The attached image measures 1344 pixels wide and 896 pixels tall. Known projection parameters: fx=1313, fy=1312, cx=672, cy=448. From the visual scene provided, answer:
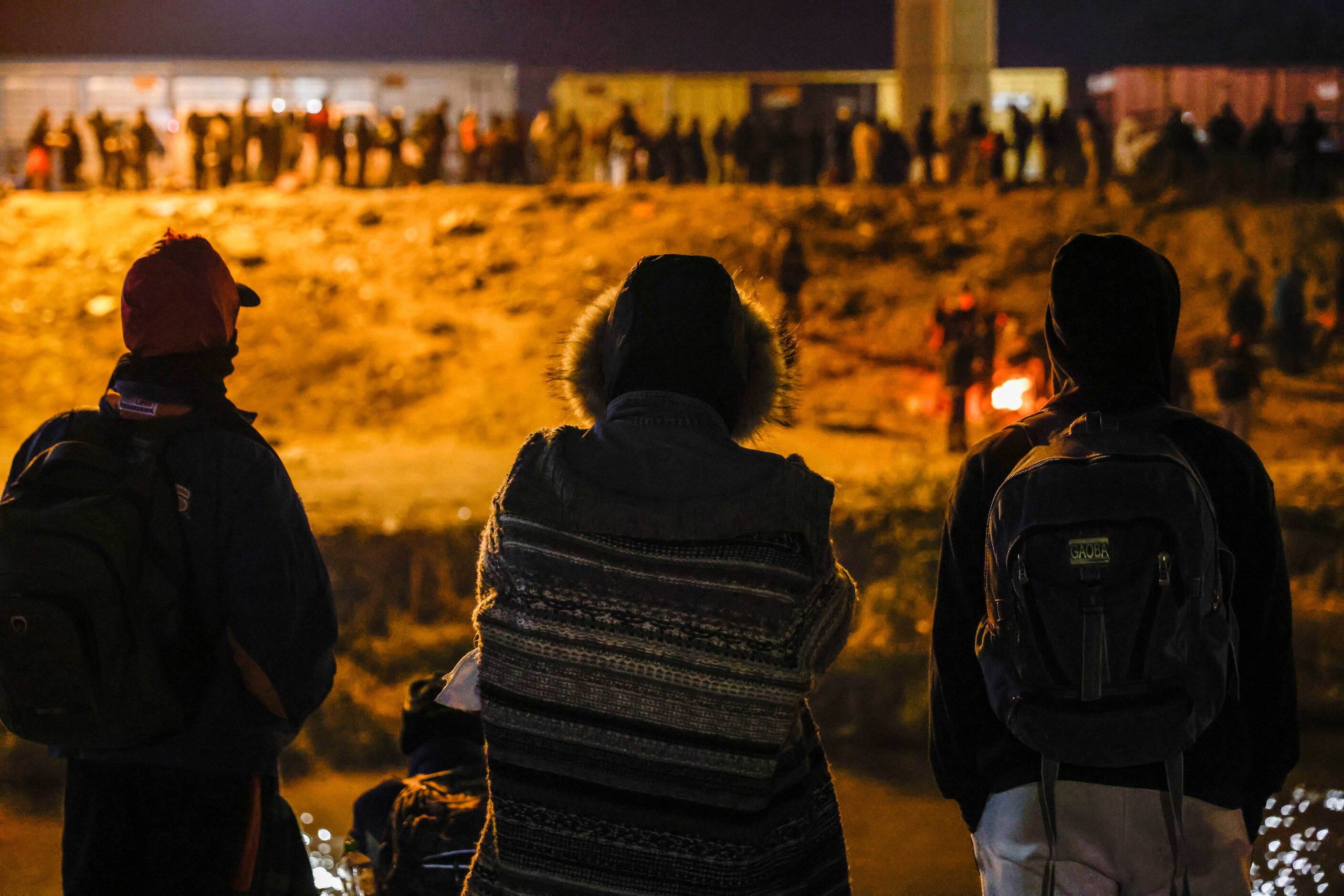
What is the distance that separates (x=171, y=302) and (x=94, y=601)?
60 centimetres

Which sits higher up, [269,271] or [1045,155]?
[1045,155]

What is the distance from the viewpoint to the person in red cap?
2.24 m

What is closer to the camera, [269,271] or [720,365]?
[720,365]

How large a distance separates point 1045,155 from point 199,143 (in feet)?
46.7

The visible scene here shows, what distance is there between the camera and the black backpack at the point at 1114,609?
205 cm

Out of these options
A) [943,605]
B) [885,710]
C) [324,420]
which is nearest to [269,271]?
[324,420]

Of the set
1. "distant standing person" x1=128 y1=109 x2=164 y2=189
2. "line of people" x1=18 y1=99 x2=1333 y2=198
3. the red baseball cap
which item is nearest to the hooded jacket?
the red baseball cap

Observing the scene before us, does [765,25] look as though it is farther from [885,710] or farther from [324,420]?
[885,710]

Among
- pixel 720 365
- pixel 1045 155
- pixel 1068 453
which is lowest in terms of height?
pixel 1068 453

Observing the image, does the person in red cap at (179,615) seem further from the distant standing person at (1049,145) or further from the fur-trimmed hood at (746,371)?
the distant standing person at (1049,145)

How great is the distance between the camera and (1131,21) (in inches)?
1066

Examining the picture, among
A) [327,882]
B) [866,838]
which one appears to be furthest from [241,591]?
[866,838]

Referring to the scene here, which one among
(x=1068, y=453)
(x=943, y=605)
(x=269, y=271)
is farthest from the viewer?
(x=269, y=271)

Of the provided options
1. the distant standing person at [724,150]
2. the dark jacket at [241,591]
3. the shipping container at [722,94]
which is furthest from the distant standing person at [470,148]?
the dark jacket at [241,591]
